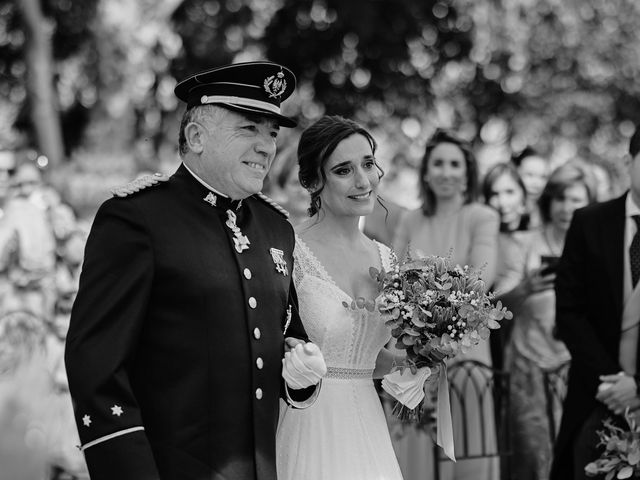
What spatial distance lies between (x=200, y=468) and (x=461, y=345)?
1174 mm

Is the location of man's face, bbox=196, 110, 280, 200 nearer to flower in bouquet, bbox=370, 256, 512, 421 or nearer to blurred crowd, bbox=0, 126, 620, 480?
flower in bouquet, bbox=370, 256, 512, 421

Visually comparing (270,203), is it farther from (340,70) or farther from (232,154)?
(340,70)

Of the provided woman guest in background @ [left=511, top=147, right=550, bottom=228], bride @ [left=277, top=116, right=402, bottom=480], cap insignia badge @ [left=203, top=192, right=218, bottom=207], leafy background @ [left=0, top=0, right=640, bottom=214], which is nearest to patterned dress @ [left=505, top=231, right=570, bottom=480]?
woman guest in background @ [left=511, top=147, right=550, bottom=228]

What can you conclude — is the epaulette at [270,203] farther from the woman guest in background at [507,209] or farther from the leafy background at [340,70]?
the leafy background at [340,70]

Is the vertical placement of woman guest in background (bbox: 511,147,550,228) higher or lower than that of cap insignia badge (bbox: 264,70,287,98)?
lower

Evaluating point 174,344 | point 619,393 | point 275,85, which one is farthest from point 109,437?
point 619,393

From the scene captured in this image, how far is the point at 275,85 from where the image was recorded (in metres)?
3.72

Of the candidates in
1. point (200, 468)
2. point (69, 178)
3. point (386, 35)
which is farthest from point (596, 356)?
point (69, 178)

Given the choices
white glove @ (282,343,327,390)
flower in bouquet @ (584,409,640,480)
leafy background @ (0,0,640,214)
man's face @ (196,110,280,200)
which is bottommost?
flower in bouquet @ (584,409,640,480)

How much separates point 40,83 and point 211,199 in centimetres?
1477

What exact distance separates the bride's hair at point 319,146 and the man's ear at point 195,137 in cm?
106

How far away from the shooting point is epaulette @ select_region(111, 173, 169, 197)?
11.1 ft

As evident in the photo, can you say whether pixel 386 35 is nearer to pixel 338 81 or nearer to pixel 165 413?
pixel 338 81

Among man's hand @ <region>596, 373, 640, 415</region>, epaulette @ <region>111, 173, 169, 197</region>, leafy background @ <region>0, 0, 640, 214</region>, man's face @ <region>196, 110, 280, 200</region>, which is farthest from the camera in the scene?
leafy background @ <region>0, 0, 640, 214</region>
